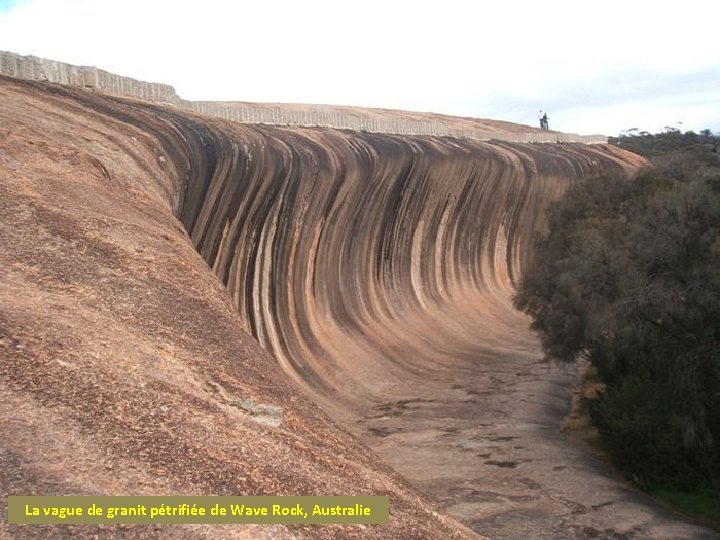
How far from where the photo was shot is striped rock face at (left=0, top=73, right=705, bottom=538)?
18.4ft

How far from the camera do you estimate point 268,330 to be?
21781mm

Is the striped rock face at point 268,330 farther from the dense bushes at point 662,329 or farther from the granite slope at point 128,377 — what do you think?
the dense bushes at point 662,329

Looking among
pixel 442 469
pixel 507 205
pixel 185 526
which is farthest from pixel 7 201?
pixel 507 205

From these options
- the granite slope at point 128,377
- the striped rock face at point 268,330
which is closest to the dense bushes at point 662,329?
the striped rock face at point 268,330

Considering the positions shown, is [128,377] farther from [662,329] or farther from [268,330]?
[268,330]

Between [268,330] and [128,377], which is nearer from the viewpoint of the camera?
[128,377]

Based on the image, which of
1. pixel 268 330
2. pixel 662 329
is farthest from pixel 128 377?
pixel 268 330

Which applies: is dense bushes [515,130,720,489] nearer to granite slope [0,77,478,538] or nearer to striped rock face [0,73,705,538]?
striped rock face [0,73,705,538]

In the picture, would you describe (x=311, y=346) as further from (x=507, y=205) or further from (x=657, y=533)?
(x=507, y=205)

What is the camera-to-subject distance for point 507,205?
41.1 m

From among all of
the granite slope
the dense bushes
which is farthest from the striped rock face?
the dense bushes

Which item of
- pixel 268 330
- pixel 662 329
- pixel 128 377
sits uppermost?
pixel 128 377

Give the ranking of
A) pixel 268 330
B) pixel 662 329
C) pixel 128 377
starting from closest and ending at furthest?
pixel 128 377, pixel 662 329, pixel 268 330

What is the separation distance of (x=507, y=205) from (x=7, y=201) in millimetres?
35162
